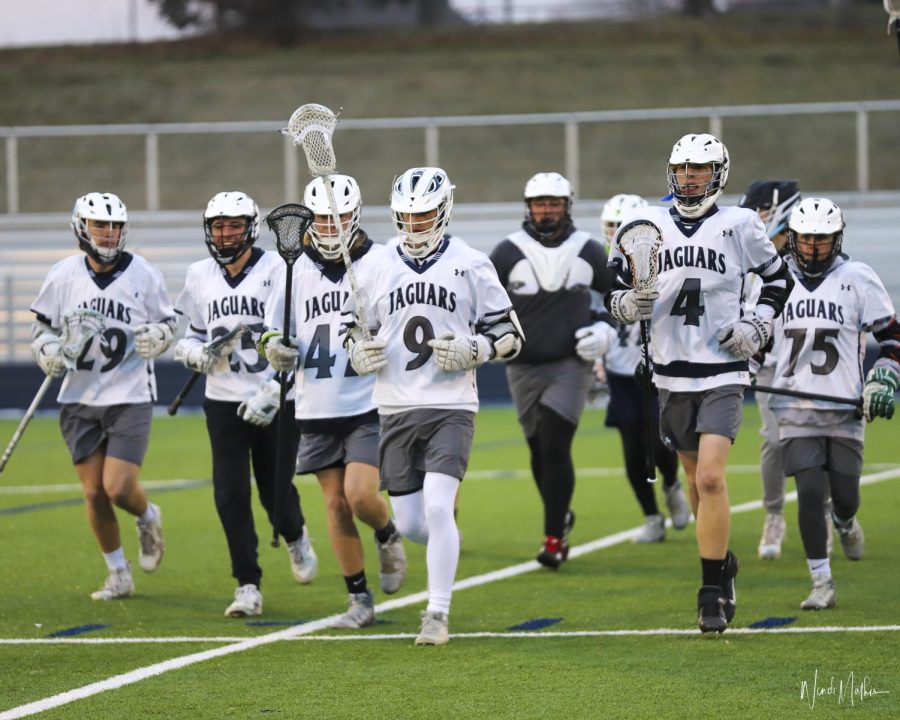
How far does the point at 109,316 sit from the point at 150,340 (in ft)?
1.27

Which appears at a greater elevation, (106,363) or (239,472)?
(106,363)

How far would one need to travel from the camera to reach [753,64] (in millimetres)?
36531

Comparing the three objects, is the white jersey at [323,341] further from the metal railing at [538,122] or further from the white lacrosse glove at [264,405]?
the metal railing at [538,122]

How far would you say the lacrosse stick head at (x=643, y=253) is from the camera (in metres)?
7.09

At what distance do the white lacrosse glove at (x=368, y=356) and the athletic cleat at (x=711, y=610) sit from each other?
1.74 meters

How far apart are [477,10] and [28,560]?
32.0 meters

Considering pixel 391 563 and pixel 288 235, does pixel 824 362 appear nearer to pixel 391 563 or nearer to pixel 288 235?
pixel 391 563

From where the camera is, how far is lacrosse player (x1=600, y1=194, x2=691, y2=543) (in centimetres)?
1009

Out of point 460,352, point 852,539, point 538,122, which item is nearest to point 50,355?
point 460,352

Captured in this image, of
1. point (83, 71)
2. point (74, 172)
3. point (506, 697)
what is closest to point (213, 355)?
point (506, 697)

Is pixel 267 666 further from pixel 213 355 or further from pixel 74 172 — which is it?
pixel 74 172

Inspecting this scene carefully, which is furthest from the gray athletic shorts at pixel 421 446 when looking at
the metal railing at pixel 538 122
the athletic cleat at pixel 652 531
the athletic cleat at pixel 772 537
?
the metal railing at pixel 538 122

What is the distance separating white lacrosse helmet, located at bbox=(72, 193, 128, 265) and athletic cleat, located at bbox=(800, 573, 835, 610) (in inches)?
157

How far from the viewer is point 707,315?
727 centimetres
